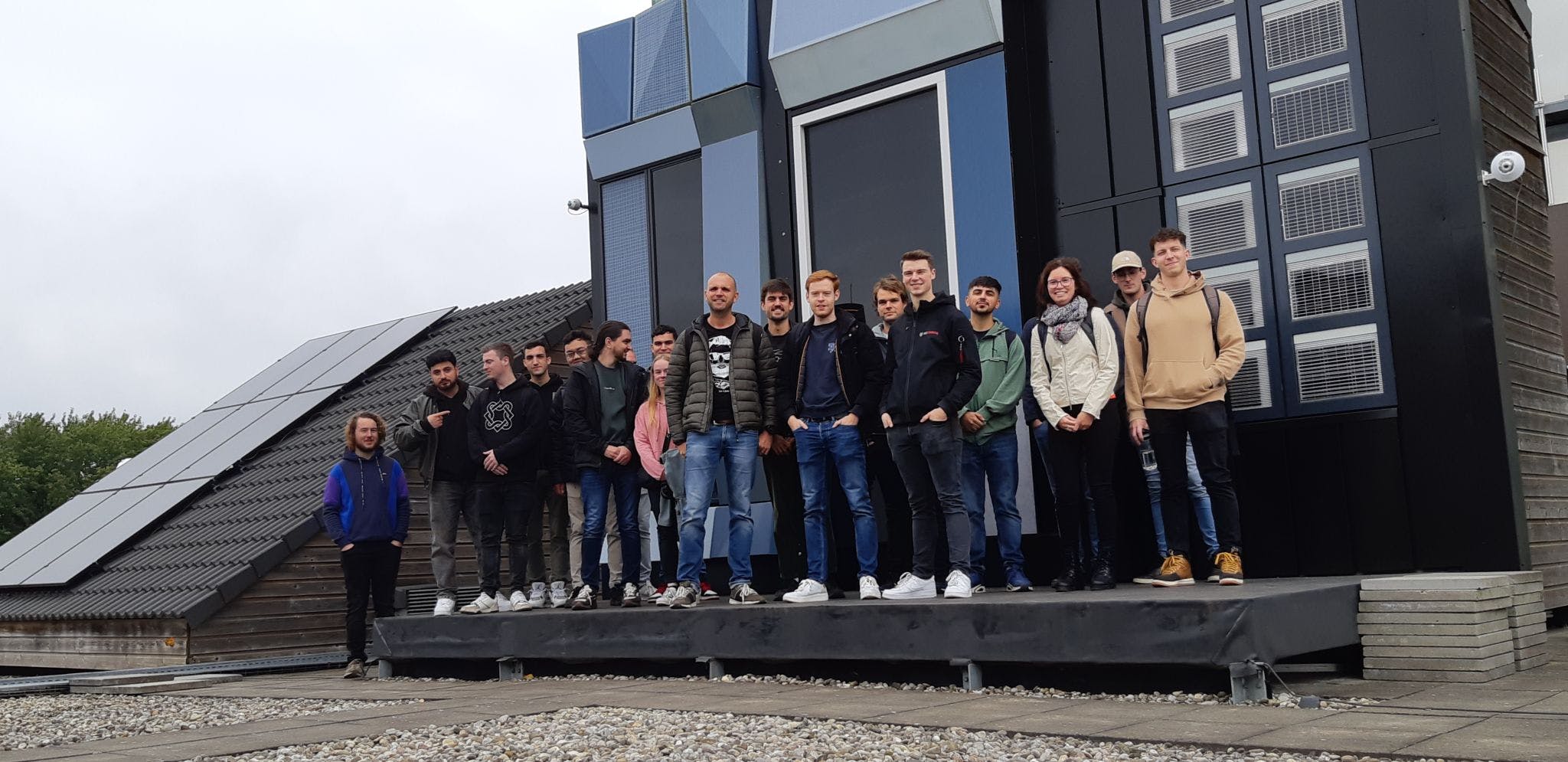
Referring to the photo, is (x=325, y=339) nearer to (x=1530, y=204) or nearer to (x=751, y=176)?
(x=751, y=176)

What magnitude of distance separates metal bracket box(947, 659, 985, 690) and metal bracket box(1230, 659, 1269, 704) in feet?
4.02

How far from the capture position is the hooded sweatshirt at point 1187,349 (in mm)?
6398

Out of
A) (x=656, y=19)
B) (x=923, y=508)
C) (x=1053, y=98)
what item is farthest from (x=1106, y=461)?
(x=656, y=19)

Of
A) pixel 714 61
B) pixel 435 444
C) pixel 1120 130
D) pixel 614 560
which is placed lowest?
pixel 614 560

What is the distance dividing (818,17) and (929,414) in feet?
12.9

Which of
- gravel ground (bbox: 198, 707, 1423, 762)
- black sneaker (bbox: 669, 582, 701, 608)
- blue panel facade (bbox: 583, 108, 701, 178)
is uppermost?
blue panel facade (bbox: 583, 108, 701, 178)

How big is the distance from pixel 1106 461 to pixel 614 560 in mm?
3391

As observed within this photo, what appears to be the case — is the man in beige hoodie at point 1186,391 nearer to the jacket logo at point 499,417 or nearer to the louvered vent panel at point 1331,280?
the louvered vent panel at point 1331,280

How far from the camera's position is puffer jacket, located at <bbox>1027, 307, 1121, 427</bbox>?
657 centimetres

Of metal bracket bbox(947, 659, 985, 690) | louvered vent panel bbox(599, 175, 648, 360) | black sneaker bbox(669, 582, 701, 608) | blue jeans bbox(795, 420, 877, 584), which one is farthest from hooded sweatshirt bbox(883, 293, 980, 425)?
louvered vent panel bbox(599, 175, 648, 360)

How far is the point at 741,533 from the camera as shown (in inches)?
290

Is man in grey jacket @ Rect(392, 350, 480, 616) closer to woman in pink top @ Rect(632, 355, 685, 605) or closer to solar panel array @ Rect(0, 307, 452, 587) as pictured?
woman in pink top @ Rect(632, 355, 685, 605)

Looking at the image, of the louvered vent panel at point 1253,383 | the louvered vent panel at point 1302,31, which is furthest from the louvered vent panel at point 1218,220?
the louvered vent panel at point 1302,31

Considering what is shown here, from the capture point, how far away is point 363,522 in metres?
8.88
